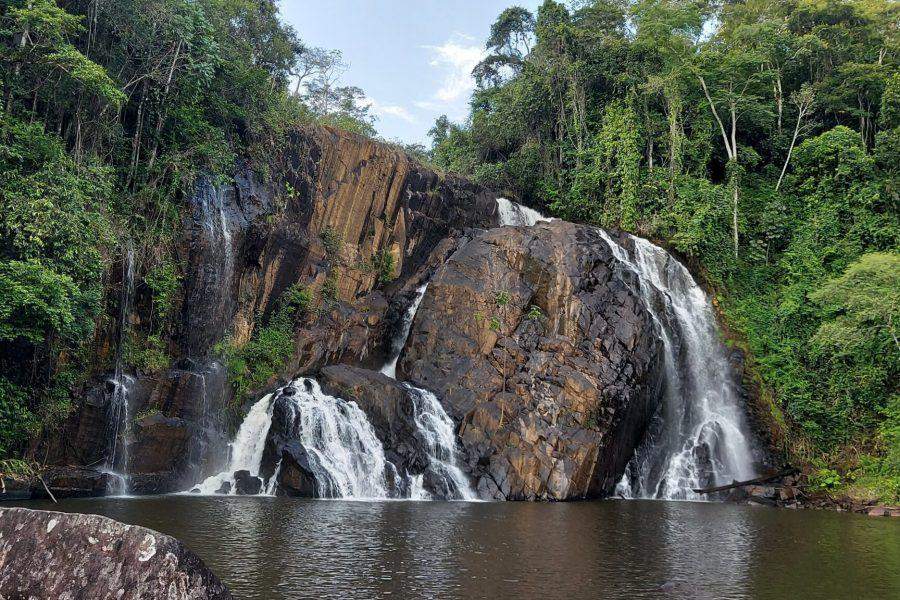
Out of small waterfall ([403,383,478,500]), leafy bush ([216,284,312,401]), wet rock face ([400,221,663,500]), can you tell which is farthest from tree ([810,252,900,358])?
leafy bush ([216,284,312,401])

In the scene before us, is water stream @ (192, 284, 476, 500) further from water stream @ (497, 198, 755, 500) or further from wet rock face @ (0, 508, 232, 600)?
wet rock face @ (0, 508, 232, 600)

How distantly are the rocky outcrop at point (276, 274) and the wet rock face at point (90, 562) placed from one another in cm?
1093

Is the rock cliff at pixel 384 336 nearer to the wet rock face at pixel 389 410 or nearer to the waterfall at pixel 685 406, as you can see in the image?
the wet rock face at pixel 389 410

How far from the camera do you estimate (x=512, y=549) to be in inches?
359

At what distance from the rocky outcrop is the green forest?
64 centimetres

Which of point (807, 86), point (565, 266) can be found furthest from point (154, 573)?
point (807, 86)

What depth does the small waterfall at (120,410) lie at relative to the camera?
14.6m

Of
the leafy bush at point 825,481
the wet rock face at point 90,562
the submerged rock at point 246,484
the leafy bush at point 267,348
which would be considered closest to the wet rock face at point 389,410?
the leafy bush at point 267,348

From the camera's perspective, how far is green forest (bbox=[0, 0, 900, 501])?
13.5 metres

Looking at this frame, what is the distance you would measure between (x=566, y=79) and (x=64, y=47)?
23280mm

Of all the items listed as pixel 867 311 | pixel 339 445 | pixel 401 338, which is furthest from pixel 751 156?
pixel 339 445

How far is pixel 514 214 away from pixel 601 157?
211 inches

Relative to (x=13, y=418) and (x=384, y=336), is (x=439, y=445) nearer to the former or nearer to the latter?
(x=384, y=336)

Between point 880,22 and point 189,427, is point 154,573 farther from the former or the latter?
point 880,22
